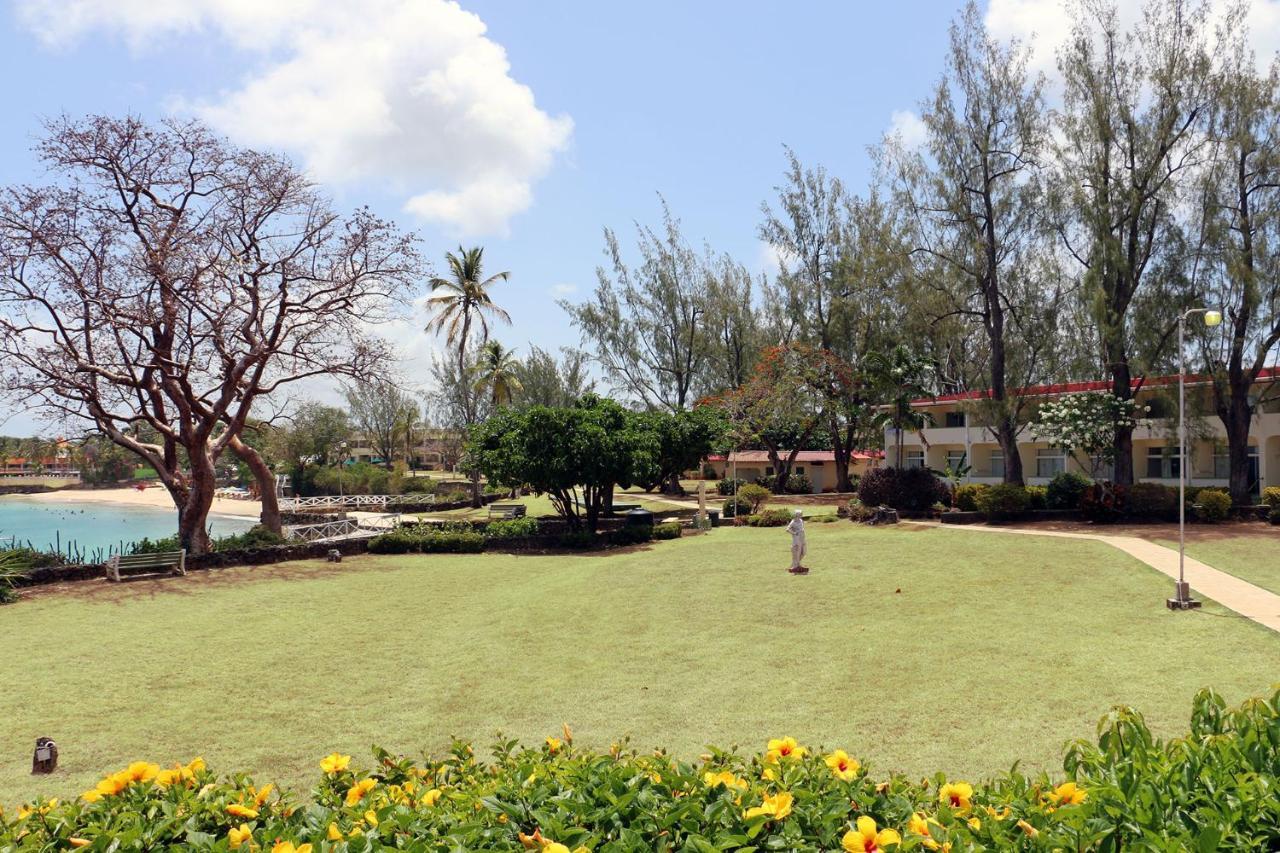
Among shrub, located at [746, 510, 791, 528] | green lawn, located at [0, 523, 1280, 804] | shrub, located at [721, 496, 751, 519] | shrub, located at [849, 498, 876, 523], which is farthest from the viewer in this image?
shrub, located at [721, 496, 751, 519]

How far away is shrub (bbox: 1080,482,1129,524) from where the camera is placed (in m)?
26.1

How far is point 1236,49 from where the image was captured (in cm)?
2677

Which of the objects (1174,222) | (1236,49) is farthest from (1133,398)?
(1236,49)

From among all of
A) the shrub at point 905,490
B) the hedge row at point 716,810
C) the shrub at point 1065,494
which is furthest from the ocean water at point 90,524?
the hedge row at point 716,810

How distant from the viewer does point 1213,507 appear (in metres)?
24.9

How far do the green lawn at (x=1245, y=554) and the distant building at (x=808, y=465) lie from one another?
29.6m

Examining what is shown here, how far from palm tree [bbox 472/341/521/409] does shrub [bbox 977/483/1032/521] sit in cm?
3172

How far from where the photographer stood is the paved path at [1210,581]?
1232 cm

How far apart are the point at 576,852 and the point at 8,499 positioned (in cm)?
10348

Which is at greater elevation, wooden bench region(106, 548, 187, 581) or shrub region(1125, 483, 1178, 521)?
shrub region(1125, 483, 1178, 521)

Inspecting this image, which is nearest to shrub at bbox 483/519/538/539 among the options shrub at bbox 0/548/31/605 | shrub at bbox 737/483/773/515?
shrub at bbox 737/483/773/515

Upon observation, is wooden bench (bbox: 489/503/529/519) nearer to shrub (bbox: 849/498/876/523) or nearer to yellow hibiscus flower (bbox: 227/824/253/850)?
shrub (bbox: 849/498/876/523)

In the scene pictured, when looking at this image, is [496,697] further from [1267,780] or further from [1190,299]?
[1190,299]

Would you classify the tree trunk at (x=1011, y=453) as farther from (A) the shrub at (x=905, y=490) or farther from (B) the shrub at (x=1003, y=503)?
(B) the shrub at (x=1003, y=503)
